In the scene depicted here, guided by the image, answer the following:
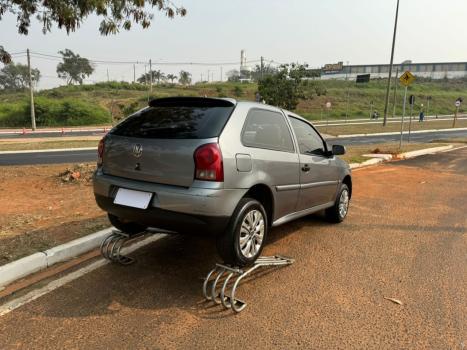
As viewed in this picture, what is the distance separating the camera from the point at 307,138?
520 centimetres

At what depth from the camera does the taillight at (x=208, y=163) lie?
353 centimetres

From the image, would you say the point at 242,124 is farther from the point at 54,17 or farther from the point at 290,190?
the point at 54,17

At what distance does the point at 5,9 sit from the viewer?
26.2 feet

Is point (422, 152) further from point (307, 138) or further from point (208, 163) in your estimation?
point (208, 163)

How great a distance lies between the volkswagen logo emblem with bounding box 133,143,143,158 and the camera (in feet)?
12.5

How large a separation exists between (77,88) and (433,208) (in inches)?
2866

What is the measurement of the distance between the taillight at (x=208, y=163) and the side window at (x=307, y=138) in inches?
63.6

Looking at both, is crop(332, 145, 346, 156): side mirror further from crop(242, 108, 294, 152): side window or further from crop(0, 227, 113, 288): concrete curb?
crop(0, 227, 113, 288): concrete curb

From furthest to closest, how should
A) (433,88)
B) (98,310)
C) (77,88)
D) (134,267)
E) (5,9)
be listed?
(433,88), (77,88), (5,9), (134,267), (98,310)

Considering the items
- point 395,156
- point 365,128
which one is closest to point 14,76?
point 365,128

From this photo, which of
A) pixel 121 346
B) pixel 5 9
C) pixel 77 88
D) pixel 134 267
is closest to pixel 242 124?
pixel 134 267

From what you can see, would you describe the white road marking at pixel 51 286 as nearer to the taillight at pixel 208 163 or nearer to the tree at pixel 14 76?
the taillight at pixel 208 163

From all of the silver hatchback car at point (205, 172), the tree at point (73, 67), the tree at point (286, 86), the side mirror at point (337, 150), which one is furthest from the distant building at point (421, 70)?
the silver hatchback car at point (205, 172)

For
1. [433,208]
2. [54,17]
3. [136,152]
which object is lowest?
[433,208]
